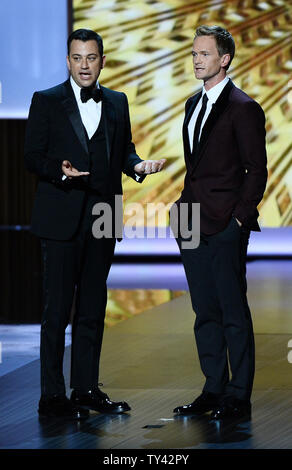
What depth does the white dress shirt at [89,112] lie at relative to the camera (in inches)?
140

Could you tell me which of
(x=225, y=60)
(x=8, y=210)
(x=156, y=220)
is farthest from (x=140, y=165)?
(x=8, y=210)

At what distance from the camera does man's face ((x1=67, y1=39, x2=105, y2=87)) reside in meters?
3.41

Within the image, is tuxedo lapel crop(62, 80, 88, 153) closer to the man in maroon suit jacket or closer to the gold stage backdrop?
the man in maroon suit jacket

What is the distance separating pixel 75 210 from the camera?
350cm

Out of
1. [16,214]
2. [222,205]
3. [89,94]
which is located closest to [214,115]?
[222,205]

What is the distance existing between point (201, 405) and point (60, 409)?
500 millimetres

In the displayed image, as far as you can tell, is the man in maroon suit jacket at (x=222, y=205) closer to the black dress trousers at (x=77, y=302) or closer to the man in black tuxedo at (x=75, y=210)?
the man in black tuxedo at (x=75, y=210)

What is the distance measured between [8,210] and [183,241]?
29.0ft

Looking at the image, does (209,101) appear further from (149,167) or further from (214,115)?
(149,167)

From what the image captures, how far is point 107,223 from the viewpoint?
3.57 m

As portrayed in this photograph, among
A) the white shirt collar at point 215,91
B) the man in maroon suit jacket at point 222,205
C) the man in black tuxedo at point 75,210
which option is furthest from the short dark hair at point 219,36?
the man in black tuxedo at point 75,210

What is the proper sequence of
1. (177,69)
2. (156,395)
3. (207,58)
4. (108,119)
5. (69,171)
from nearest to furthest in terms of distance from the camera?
(69,171), (207,58), (108,119), (156,395), (177,69)

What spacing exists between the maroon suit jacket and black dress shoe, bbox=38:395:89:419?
2.50 ft
